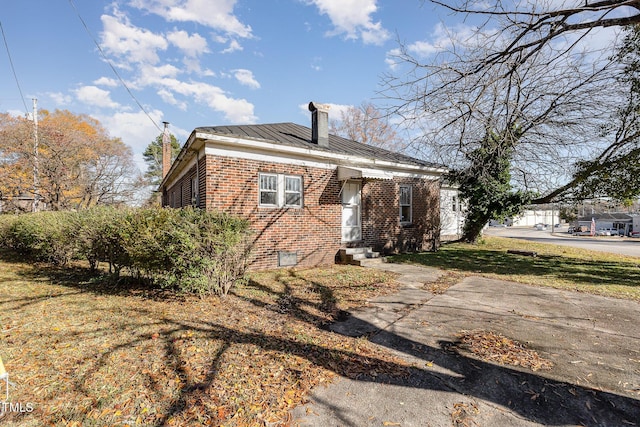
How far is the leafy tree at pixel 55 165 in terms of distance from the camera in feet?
55.1

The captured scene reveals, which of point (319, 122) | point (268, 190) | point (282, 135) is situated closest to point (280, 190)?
point (268, 190)

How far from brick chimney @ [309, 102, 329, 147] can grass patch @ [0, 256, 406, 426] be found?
6.11 m

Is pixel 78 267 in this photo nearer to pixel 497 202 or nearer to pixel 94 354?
pixel 94 354

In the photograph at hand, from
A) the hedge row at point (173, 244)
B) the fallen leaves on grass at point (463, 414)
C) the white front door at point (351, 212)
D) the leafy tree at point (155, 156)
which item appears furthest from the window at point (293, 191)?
Answer: the leafy tree at point (155, 156)

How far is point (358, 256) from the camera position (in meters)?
9.86

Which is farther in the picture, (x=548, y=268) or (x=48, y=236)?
(x=548, y=268)

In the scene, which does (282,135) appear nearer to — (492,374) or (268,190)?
(268,190)

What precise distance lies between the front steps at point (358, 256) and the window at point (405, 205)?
8.75 ft

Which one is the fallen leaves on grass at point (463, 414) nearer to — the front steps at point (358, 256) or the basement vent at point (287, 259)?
the basement vent at point (287, 259)

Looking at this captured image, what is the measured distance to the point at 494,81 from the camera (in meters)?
4.79

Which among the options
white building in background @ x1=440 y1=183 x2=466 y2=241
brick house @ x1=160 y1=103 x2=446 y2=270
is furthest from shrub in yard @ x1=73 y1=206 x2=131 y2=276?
white building in background @ x1=440 y1=183 x2=466 y2=241

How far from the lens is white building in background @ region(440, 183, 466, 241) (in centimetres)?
1719

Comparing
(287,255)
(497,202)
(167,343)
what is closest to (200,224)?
(167,343)

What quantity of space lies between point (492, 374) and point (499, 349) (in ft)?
2.18
